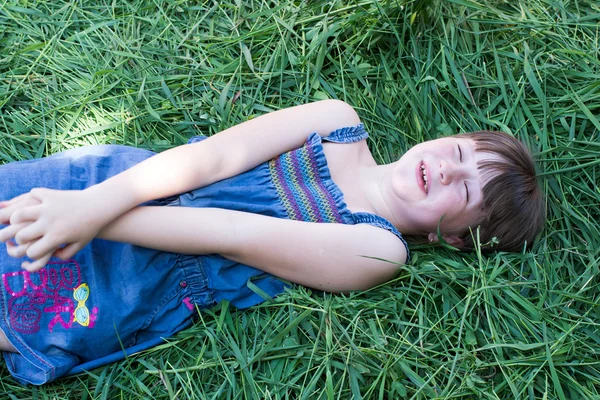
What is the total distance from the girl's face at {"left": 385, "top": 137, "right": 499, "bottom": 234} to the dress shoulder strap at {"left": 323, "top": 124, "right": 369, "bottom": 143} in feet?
0.64

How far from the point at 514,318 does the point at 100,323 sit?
132 centimetres

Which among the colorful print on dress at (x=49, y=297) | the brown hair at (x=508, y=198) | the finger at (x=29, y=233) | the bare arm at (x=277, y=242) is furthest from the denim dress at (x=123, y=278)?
the brown hair at (x=508, y=198)

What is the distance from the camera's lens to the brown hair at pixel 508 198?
1.99m

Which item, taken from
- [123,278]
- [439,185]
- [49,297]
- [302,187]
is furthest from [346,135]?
[49,297]

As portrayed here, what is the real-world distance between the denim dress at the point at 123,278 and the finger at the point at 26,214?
0.24 metres

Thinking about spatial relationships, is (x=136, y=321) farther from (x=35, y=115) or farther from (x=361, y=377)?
(x=35, y=115)

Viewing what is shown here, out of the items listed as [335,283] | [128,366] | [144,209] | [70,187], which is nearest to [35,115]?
[70,187]

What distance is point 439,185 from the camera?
1.97 metres

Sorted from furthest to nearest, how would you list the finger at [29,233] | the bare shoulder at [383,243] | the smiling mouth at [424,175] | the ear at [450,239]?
1. the ear at [450,239]
2. the smiling mouth at [424,175]
3. the bare shoulder at [383,243]
4. the finger at [29,233]

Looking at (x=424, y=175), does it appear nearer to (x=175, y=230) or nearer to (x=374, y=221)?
(x=374, y=221)

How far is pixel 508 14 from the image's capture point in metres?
2.56

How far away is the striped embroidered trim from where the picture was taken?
1960 millimetres

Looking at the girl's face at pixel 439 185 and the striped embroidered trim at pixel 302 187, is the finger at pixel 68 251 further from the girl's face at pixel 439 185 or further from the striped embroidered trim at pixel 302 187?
the girl's face at pixel 439 185

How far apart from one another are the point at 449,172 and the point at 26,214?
1333 millimetres
